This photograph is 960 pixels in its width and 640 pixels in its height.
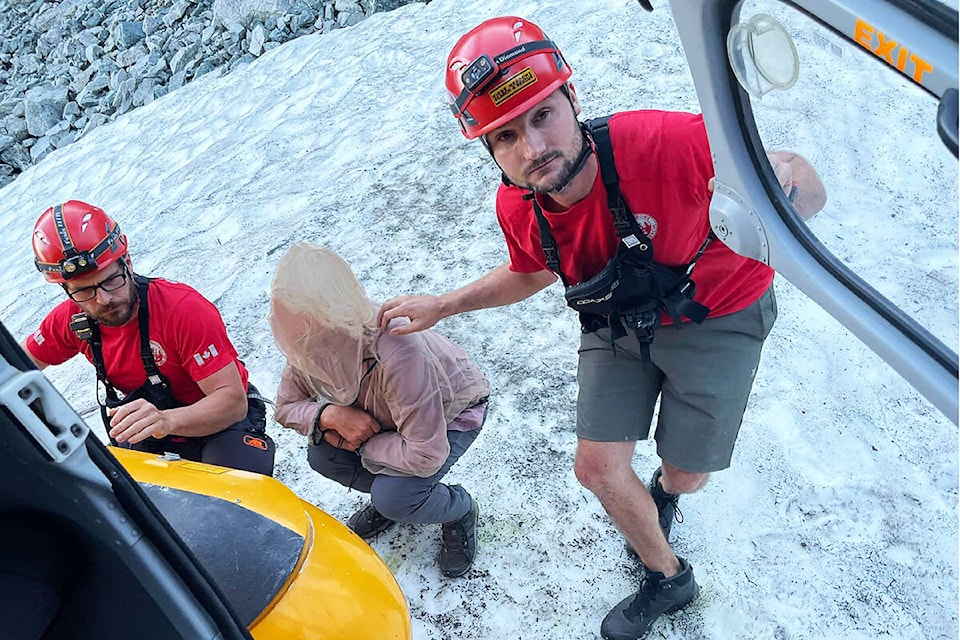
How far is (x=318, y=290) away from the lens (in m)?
2.94

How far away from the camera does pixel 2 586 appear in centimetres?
156

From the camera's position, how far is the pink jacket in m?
3.15

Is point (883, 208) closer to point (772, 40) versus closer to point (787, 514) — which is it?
point (772, 40)

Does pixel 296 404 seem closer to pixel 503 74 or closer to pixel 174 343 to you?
pixel 174 343

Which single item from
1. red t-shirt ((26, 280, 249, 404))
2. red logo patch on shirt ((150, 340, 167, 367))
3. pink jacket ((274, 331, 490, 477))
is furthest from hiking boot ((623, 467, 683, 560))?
red logo patch on shirt ((150, 340, 167, 367))

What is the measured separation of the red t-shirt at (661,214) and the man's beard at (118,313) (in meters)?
1.84

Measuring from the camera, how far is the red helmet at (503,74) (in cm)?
273

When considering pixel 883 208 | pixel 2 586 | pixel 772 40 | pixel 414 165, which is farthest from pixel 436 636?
pixel 414 165

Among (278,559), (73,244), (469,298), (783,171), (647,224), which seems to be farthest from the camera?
(73,244)

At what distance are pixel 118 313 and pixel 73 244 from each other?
359mm

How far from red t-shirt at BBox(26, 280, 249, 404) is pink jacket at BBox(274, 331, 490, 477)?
0.44m

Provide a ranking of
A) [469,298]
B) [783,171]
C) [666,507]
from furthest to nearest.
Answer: [666,507] → [469,298] → [783,171]

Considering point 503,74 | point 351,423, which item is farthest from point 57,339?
point 503,74

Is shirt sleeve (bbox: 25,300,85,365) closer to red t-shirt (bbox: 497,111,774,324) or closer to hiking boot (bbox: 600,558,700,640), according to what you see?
red t-shirt (bbox: 497,111,774,324)
